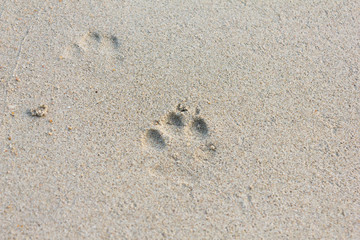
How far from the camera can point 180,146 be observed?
5.21 ft

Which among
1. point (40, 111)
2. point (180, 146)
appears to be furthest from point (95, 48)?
point (180, 146)

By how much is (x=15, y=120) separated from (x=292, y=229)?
1.24 m

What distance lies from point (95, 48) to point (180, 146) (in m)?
0.69

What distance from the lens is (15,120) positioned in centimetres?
162

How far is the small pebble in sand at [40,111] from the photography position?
5.34 feet

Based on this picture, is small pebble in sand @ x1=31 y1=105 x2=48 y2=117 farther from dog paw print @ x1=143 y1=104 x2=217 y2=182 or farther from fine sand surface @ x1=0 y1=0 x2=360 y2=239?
Answer: dog paw print @ x1=143 y1=104 x2=217 y2=182

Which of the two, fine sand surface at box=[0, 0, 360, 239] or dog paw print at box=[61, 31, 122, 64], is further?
dog paw print at box=[61, 31, 122, 64]

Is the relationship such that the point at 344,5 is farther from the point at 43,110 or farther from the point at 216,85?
the point at 43,110

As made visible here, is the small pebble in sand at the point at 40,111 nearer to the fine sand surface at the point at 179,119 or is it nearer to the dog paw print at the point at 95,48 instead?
the fine sand surface at the point at 179,119

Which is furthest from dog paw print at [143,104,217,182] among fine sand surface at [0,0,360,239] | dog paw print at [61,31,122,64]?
dog paw print at [61,31,122,64]

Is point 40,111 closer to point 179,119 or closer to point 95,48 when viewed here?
point 95,48

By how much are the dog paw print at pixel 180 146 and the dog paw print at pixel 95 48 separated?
44cm

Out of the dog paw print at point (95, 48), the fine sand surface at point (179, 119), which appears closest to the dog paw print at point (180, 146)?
A: the fine sand surface at point (179, 119)

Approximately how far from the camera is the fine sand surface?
4.70 feet
